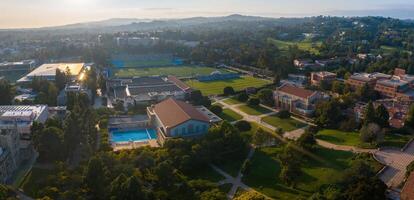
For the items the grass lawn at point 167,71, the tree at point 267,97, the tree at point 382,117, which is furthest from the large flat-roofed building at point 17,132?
the grass lawn at point 167,71

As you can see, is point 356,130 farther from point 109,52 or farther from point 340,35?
point 340,35

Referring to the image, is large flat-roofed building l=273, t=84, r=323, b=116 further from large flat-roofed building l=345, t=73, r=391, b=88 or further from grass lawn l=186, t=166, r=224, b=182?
grass lawn l=186, t=166, r=224, b=182

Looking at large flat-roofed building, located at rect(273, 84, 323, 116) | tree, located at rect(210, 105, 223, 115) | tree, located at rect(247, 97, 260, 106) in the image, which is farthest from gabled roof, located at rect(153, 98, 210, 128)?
large flat-roofed building, located at rect(273, 84, 323, 116)

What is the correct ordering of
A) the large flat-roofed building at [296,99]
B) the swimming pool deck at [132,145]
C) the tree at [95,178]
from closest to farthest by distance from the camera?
the tree at [95,178]
the swimming pool deck at [132,145]
the large flat-roofed building at [296,99]

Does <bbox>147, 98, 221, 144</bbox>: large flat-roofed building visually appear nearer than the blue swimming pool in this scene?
Yes

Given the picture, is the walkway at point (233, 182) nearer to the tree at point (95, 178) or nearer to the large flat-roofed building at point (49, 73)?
the tree at point (95, 178)

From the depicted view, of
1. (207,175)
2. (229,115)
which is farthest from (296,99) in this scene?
(207,175)
